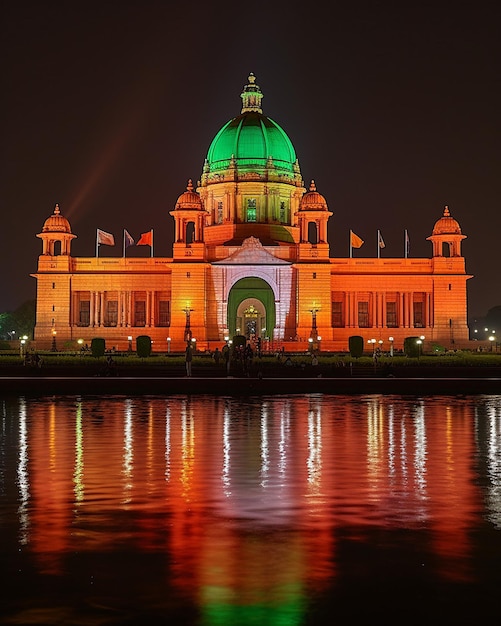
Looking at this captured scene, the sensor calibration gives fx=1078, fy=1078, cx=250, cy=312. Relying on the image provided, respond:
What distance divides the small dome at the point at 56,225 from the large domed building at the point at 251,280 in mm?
112

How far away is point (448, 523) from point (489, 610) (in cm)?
410

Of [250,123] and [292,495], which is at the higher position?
[250,123]

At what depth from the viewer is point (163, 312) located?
9494 centimetres

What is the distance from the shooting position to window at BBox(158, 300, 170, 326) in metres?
94.8

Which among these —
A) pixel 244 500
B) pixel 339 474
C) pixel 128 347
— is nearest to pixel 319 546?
pixel 244 500

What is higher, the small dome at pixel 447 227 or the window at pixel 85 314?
the small dome at pixel 447 227

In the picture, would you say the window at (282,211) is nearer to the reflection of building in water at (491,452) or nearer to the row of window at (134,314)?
the row of window at (134,314)

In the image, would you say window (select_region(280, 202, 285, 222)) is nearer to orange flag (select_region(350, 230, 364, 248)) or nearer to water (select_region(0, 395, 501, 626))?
orange flag (select_region(350, 230, 364, 248))

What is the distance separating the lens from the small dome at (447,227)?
308 feet

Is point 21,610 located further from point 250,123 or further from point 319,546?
point 250,123

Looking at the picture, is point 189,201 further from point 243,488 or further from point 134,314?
point 243,488


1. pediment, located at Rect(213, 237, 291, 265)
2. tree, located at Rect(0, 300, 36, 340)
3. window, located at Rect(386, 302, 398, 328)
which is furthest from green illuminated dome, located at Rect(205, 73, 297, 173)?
tree, located at Rect(0, 300, 36, 340)

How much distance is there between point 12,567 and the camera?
447 inches

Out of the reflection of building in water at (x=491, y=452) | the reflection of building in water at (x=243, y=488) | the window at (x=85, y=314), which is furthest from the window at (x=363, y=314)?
the reflection of building in water at (x=243, y=488)
